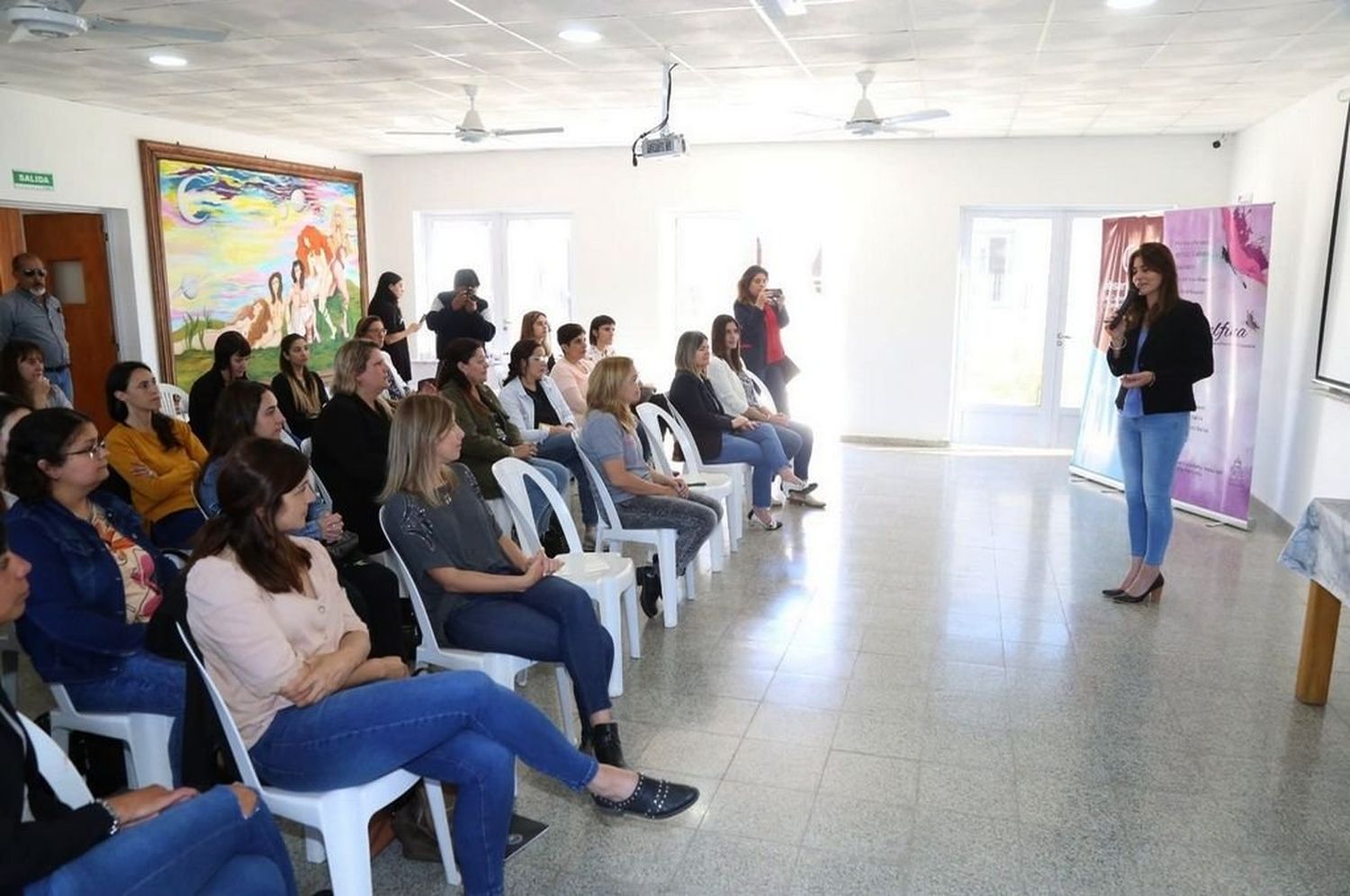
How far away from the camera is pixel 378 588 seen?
2898mm

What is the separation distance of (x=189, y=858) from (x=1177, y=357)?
3.95 m

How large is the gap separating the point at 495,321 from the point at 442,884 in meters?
7.80

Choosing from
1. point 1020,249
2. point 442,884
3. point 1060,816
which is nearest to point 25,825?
point 442,884

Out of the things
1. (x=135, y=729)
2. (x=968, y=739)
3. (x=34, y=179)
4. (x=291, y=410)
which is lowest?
(x=968, y=739)

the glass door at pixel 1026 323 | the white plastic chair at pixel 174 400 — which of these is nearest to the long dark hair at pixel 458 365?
the white plastic chair at pixel 174 400

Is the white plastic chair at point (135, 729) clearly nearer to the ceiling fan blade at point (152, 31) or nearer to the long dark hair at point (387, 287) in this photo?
the ceiling fan blade at point (152, 31)

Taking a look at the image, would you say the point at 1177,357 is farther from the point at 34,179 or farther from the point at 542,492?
the point at 34,179

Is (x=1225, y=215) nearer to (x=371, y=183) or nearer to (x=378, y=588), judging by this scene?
(x=378, y=588)

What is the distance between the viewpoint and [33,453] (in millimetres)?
2281

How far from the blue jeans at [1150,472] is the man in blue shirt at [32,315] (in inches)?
223

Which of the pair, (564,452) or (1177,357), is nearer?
(1177,357)

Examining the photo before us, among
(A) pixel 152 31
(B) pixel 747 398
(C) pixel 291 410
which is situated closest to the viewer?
(A) pixel 152 31

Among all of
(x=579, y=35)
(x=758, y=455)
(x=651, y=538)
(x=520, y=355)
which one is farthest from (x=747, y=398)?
(x=579, y=35)

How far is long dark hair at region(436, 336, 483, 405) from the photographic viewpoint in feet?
14.2
